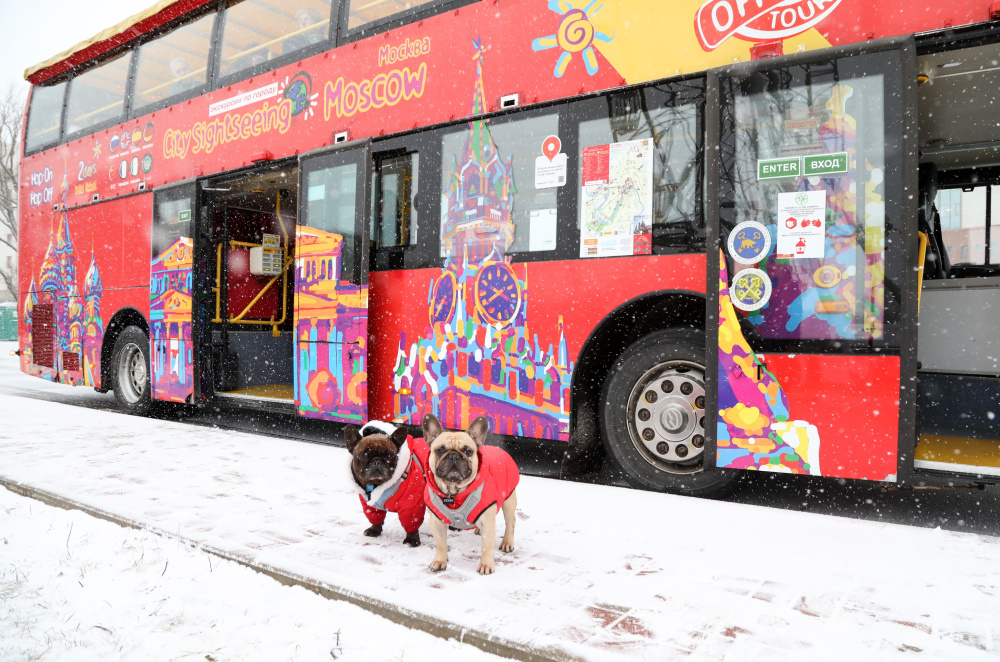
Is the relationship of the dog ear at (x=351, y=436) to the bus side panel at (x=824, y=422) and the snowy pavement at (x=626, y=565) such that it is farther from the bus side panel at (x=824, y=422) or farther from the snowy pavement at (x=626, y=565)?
the bus side panel at (x=824, y=422)

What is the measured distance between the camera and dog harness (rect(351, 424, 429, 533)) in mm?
3119

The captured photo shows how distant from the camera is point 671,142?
4.27 metres

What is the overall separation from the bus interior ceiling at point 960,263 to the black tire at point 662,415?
4.67 feet

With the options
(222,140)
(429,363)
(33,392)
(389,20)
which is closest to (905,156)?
(429,363)

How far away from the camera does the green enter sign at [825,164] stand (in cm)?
365

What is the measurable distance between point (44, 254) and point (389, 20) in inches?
298

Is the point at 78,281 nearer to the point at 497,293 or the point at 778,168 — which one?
the point at 497,293

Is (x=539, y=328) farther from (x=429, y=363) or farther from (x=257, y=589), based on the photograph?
(x=257, y=589)

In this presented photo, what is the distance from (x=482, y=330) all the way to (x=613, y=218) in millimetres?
1355

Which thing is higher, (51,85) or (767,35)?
(51,85)

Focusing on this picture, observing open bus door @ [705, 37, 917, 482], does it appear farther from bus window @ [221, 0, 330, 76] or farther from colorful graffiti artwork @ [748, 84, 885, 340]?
bus window @ [221, 0, 330, 76]

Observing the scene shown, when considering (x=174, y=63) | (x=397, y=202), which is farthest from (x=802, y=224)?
(x=174, y=63)

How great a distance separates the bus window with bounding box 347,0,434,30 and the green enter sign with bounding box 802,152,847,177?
138 inches

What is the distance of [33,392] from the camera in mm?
11031
